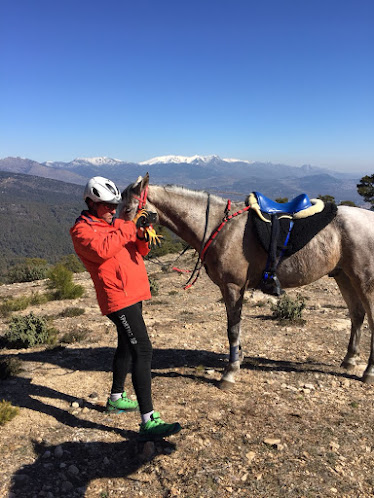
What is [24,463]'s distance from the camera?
10.9ft

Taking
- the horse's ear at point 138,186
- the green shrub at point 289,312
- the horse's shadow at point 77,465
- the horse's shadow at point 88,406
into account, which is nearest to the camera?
the horse's shadow at point 77,465

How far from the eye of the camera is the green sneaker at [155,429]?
11.8 feet

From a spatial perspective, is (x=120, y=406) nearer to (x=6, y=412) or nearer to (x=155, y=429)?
(x=155, y=429)

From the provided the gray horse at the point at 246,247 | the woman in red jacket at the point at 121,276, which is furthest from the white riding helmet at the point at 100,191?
the gray horse at the point at 246,247

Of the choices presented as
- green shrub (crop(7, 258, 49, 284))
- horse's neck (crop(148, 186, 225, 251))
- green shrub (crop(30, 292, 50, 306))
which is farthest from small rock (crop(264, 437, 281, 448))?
green shrub (crop(7, 258, 49, 284))

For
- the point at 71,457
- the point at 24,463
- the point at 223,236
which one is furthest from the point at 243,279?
the point at 24,463

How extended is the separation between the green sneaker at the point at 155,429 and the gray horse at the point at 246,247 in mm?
1521

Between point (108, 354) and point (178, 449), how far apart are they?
125 inches

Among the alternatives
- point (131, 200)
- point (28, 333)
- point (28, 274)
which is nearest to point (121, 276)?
point (131, 200)

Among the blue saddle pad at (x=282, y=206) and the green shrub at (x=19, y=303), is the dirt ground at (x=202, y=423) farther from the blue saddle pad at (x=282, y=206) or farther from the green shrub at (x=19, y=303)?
the green shrub at (x=19, y=303)

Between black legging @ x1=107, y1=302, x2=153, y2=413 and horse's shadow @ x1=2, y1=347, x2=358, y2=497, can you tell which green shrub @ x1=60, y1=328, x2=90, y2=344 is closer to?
horse's shadow @ x1=2, y1=347, x2=358, y2=497

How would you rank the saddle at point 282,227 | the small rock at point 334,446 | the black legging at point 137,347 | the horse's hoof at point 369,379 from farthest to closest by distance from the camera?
1. the horse's hoof at point 369,379
2. the saddle at point 282,227
3. the small rock at point 334,446
4. the black legging at point 137,347

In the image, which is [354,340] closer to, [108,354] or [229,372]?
[229,372]

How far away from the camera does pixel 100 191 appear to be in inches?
135
